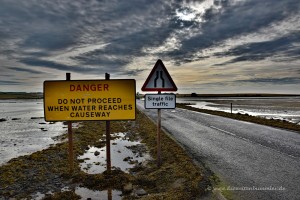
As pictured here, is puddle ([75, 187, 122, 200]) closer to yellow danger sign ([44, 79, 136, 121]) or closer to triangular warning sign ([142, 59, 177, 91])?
yellow danger sign ([44, 79, 136, 121])

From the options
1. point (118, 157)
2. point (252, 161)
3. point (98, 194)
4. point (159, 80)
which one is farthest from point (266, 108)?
point (98, 194)

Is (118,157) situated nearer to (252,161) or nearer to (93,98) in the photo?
(93,98)

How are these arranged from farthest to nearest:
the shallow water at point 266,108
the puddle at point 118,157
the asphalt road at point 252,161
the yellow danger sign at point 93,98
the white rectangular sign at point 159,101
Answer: the shallow water at point 266,108 → the puddle at point 118,157 → the white rectangular sign at point 159,101 → the yellow danger sign at point 93,98 → the asphalt road at point 252,161

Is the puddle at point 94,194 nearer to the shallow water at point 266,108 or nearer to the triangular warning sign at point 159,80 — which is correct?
the triangular warning sign at point 159,80

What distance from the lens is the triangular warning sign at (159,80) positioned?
742 cm

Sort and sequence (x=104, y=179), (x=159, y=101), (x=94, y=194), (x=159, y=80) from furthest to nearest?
1. (x=159, y=101)
2. (x=159, y=80)
3. (x=104, y=179)
4. (x=94, y=194)

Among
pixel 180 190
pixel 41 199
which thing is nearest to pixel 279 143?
pixel 180 190

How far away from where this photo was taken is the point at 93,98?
7238 millimetres

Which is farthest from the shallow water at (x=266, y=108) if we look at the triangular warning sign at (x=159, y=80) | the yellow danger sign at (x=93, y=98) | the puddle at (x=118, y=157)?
the yellow danger sign at (x=93, y=98)

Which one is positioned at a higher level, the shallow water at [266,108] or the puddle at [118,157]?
the puddle at [118,157]

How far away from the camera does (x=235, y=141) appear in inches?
453

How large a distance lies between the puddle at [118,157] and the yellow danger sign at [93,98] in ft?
5.50

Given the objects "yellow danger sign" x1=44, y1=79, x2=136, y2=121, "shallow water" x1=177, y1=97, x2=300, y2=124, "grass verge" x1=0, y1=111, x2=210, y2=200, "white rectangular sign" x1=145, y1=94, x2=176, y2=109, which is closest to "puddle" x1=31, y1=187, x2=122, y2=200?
"grass verge" x1=0, y1=111, x2=210, y2=200

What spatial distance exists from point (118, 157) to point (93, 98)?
3.06 m
